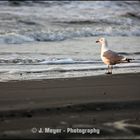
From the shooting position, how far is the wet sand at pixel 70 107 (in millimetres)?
5406

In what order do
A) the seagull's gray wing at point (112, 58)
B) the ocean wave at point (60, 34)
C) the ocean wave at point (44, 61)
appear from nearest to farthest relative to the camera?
1. the seagull's gray wing at point (112, 58)
2. the ocean wave at point (44, 61)
3. the ocean wave at point (60, 34)

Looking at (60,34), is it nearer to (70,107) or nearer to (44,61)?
(44,61)

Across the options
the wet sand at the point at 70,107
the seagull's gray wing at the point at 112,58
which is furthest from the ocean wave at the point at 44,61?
the wet sand at the point at 70,107

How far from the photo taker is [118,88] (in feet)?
26.0

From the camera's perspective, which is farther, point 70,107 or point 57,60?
point 57,60

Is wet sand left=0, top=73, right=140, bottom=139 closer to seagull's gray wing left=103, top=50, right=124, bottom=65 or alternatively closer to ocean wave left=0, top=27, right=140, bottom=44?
seagull's gray wing left=103, top=50, right=124, bottom=65

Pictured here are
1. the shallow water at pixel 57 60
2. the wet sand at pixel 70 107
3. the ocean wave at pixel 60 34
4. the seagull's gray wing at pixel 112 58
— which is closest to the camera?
the wet sand at pixel 70 107

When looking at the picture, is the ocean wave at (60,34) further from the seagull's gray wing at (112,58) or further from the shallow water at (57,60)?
the seagull's gray wing at (112,58)

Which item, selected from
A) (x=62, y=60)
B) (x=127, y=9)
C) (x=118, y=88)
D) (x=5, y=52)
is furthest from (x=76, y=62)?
(x=127, y=9)

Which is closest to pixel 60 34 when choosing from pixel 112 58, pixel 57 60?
pixel 57 60

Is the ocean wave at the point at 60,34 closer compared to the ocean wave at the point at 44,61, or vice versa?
the ocean wave at the point at 44,61

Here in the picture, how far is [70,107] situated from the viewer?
646 centimetres

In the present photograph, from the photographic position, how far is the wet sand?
5.41 meters

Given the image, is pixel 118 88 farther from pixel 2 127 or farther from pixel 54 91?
pixel 2 127
